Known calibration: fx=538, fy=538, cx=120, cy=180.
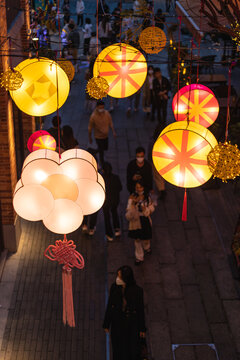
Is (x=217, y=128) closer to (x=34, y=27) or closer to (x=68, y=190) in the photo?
(x=34, y=27)

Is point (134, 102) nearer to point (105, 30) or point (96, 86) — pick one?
point (105, 30)

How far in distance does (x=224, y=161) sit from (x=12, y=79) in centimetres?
252

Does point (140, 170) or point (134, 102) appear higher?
point (134, 102)

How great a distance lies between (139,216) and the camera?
30.9 feet

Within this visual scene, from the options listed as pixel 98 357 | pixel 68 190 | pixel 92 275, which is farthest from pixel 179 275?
pixel 68 190

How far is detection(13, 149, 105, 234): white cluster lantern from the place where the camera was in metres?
5.23

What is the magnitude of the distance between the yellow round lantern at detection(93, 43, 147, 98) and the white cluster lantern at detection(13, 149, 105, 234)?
4.04ft

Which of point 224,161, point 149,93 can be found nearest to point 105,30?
point 149,93

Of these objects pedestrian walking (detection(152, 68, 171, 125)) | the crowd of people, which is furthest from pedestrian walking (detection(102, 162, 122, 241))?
pedestrian walking (detection(152, 68, 171, 125))

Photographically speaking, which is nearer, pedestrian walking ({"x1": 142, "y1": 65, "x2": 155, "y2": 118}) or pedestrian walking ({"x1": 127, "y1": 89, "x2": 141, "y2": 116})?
pedestrian walking ({"x1": 142, "y1": 65, "x2": 155, "y2": 118})

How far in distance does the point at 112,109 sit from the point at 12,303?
9574mm

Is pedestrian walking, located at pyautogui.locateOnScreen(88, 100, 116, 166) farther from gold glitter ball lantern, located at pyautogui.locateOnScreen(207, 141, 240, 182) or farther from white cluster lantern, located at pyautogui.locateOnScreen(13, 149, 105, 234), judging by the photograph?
gold glitter ball lantern, located at pyautogui.locateOnScreen(207, 141, 240, 182)

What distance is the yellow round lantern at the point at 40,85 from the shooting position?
6.06 m

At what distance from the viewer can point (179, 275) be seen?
9.77 meters
